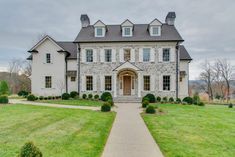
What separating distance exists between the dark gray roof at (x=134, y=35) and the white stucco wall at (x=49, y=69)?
10.6 ft

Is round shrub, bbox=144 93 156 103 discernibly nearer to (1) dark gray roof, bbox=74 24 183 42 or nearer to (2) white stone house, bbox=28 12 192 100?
(2) white stone house, bbox=28 12 192 100

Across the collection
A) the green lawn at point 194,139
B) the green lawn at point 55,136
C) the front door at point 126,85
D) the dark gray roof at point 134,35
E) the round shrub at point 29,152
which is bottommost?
the green lawn at point 194,139

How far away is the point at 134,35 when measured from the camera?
1100 inches

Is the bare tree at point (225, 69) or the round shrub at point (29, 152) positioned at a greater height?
the bare tree at point (225, 69)

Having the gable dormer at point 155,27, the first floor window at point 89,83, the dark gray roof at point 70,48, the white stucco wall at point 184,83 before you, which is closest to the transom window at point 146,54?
the gable dormer at point 155,27

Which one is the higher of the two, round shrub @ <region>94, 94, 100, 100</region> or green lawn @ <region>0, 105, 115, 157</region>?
round shrub @ <region>94, 94, 100, 100</region>

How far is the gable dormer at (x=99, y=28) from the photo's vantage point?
91.9 ft

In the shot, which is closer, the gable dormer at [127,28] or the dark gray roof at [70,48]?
the gable dormer at [127,28]

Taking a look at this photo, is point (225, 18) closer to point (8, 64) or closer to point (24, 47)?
point (24, 47)

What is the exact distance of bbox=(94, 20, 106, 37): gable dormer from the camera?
1103 inches

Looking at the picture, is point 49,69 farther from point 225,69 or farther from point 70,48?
point 225,69

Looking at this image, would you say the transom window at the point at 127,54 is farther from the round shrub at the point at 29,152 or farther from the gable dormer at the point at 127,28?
the round shrub at the point at 29,152

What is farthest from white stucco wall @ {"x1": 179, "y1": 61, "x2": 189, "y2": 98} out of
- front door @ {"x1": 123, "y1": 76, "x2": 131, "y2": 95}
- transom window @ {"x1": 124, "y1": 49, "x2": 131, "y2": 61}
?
transom window @ {"x1": 124, "y1": 49, "x2": 131, "y2": 61}

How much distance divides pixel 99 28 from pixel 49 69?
7.80m
